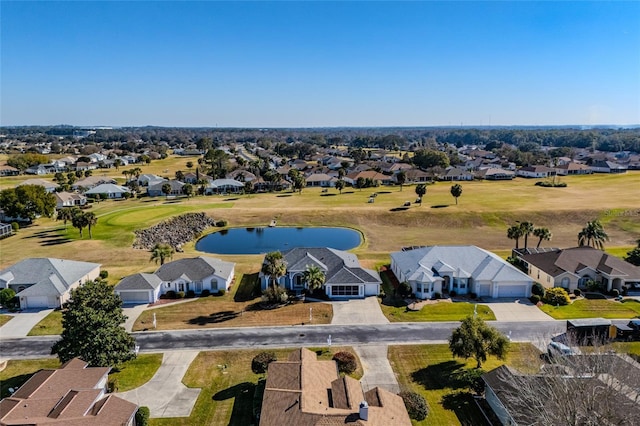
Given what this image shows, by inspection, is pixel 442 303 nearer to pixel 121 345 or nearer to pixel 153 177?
pixel 121 345

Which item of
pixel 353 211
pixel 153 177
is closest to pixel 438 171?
pixel 353 211

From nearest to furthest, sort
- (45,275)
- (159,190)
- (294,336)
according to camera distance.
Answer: (294,336) < (45,275) < (159,190)

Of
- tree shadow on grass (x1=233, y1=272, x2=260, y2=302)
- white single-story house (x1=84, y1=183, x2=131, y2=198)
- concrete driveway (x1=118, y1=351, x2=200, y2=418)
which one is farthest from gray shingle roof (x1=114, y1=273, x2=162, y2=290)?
white single-story house (x1=84, y1=183, x2=131, y2=198)

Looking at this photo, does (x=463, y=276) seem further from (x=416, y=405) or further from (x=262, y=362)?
(x=262, y=362)

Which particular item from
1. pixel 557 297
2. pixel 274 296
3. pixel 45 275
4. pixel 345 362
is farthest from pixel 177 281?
pixel 557 297

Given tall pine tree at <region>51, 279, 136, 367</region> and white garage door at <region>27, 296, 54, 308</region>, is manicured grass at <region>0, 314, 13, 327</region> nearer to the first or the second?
white garage door at <region>27, 296, 54, 308</region>

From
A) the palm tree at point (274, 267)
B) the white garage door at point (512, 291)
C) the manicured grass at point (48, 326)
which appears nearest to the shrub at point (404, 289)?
the white garage door at point (512, 291)
